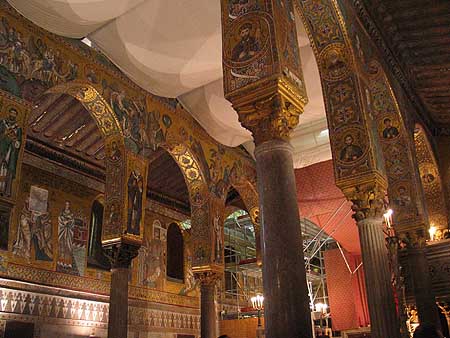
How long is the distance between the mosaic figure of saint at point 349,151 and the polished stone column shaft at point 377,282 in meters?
0.84

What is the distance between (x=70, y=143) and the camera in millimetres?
10758

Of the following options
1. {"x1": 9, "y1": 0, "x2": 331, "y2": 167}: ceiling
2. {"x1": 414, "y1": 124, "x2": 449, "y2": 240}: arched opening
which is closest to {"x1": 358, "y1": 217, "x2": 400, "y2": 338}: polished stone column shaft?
{"x1": 9, "y1": 0, "x2": 331, "y2": 167}: ceiling

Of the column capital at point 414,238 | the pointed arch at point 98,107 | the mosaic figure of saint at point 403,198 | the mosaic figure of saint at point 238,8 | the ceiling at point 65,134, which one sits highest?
the ceiling at point 65,134

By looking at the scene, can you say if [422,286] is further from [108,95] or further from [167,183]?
[167,183]

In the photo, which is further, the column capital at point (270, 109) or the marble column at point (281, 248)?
the column capital at point (270, 109)

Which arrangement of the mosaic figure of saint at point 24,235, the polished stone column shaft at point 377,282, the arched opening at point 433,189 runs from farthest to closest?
the arched opening at point 433,189
the mosaic figure of saint at point 24,235
the polished stone column shaft at point 377,282

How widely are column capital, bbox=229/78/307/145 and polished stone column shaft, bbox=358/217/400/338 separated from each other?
2.48 m

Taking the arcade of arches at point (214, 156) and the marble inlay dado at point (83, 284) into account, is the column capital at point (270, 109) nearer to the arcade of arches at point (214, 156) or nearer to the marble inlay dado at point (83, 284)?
the arcade of arches at point (214, 156)

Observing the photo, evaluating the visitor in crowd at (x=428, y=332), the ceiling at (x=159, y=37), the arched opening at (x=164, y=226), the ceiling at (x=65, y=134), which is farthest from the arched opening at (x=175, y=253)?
the visitor in crowd at (x=428, y=332)

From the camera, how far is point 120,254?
7902 millimetres

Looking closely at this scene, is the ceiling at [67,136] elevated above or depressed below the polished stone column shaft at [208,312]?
above

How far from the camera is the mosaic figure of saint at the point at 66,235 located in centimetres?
1031

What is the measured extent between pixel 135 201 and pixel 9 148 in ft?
8.40

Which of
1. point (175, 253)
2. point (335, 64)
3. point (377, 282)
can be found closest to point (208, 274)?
point (175, 253)
